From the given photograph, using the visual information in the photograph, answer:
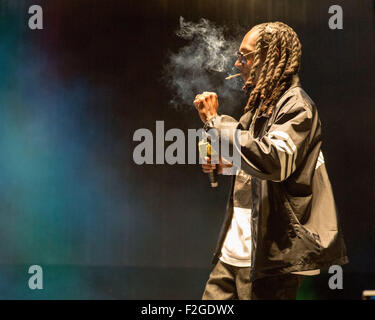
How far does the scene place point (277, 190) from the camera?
1.43 meters

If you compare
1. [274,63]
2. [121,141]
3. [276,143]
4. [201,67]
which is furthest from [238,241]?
[121,141]

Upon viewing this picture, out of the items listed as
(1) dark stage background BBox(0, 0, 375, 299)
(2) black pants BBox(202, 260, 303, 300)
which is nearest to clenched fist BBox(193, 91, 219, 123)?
(2) black pants BBox(202, 260, 303, 300)

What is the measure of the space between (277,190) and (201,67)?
114 inches

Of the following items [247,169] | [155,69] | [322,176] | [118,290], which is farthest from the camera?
[155,69]

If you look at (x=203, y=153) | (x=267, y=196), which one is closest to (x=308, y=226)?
(x=267, y=196)

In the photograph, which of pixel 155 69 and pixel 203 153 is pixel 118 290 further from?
pixel 203 153

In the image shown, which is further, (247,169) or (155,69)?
(155,69)

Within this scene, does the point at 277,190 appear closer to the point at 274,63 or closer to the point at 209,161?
the point at 209,161

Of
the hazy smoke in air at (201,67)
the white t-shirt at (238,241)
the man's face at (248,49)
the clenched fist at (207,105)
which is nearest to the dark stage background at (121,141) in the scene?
the hazy smoke in air at (201,67)

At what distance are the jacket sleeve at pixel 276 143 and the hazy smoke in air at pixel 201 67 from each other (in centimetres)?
263

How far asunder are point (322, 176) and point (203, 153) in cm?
40

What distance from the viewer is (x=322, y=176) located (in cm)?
149

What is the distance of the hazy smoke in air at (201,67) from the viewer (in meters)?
4.16

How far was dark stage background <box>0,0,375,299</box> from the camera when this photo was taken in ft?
13.9
